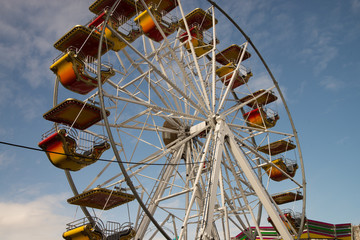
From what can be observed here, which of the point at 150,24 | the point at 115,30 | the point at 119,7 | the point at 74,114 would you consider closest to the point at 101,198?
the point at 74,114

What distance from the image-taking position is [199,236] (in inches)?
424

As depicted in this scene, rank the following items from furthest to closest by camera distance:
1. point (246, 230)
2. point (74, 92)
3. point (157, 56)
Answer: point (246, 230) → point (157, 56) → point (74, 92)

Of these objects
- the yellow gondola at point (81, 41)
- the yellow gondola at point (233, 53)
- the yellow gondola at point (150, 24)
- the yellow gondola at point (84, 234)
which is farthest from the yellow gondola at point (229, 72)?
the yellow gondola at point (84, 234)

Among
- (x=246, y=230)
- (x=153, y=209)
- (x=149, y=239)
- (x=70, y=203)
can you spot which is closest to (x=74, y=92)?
(x=70, y=203)

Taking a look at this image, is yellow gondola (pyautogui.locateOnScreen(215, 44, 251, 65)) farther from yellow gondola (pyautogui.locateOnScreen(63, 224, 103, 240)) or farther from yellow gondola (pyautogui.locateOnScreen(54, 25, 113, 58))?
yellow gondola (pyautogui.locateOnScreen(63, 224, 103, 240))

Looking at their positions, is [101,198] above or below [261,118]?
below

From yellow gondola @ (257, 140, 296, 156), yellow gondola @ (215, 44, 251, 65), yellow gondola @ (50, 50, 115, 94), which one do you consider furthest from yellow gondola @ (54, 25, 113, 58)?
yellow gondola @ (257, 140, 296, 156)

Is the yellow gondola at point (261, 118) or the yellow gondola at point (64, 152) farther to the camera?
the yellow gondola at point (261, 118)

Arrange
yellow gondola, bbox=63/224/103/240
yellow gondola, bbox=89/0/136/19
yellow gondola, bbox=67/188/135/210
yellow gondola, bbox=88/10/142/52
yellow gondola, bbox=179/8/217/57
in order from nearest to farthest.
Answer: yellow gondola, bbox=67/188/135/210 < yellow gondola, bbox=63/224/103/240 < yellow gondola, bbox=88/10/142/52 < yellow gondola, bbox=89/0/136/19 < yellow gondola, bbox=179/8/217/57

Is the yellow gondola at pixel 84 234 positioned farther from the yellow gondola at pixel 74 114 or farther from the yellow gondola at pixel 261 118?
the yellow gondola at pixel 261 118

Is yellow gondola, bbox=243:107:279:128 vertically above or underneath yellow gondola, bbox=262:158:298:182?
above

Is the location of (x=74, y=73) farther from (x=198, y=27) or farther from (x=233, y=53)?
(x=233, y=53)

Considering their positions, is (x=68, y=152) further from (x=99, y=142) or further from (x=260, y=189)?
(x=260, y=189)

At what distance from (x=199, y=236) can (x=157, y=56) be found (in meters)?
7.63
